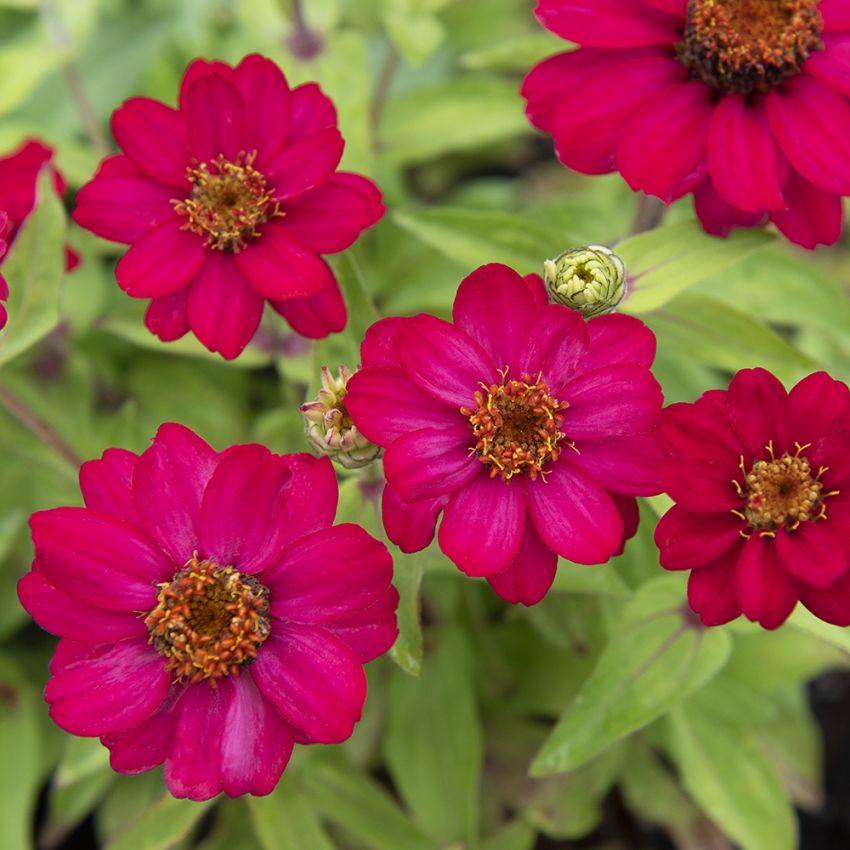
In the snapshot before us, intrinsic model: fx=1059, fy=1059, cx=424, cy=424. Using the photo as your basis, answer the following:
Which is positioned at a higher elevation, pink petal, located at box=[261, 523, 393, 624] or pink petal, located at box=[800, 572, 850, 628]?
pink petal, located at box=[261, 523, 393, 624]

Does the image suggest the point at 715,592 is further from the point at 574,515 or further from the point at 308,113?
the point at 308,113

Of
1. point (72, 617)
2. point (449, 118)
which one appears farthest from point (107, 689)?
point (449, 118)

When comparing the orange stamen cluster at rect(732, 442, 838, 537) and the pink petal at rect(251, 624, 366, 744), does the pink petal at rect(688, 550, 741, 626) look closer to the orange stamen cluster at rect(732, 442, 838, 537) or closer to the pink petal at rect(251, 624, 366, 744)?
the orange stamen cluster at rect(732, 442, 838, 537)

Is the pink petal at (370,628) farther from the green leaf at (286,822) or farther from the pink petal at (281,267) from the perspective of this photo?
the green leaf at (286,822)

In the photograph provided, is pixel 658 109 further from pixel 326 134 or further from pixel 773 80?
pixel 326 134

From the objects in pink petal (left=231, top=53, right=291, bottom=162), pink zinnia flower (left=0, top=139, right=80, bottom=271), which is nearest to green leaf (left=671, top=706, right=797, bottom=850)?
pink petal (left=231, top=53, right=291, bottom=162)

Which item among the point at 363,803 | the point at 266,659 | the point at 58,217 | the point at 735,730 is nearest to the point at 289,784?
the point at 363,803
